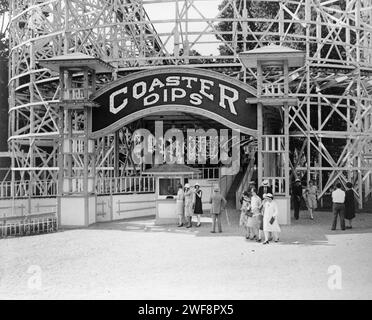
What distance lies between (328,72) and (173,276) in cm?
1730

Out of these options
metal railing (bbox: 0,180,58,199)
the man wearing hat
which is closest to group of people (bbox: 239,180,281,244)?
the man wearing hat

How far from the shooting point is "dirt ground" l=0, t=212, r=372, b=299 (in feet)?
26.8

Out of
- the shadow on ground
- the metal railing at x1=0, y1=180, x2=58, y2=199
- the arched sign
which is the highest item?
the arched sign

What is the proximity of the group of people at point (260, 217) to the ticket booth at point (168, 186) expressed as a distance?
3.48 meters

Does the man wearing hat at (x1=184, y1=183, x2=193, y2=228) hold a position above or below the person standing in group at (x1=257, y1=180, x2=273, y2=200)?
below

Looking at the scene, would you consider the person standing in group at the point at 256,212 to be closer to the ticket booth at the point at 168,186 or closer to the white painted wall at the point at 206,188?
the ticket booth at the point at 168,186

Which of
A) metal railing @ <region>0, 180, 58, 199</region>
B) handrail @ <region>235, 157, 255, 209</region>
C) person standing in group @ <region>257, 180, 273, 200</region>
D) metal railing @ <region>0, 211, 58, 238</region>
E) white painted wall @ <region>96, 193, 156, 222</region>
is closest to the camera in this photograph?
metal railing @ <region>0, 211, 58, 238</region>

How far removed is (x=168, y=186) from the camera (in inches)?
715

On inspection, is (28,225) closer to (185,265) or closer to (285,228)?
(185,265)

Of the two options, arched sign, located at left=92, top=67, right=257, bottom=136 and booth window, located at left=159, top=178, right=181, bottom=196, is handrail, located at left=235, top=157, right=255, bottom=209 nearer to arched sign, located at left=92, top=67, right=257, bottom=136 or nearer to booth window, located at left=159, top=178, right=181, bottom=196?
booth window, located at left=159, top=178, right=181, bottom=196

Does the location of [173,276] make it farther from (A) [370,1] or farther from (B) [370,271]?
(A) [370,1]

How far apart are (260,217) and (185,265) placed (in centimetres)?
404

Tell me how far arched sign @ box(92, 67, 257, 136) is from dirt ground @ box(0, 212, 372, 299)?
3.74 m

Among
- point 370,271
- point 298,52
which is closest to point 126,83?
point 298,52
